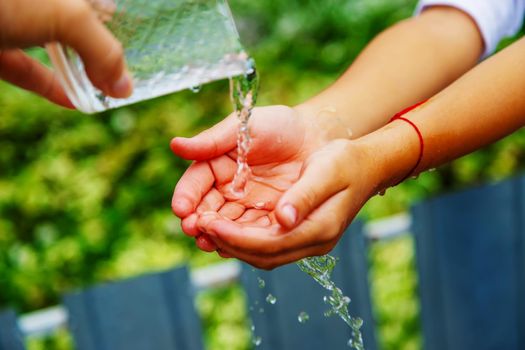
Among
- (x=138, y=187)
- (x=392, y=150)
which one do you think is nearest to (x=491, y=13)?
(x=392, y=150)

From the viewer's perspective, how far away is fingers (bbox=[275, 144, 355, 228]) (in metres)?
1.25

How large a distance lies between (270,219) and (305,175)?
203mm

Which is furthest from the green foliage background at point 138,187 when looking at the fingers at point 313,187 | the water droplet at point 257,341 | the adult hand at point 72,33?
the adult hand at point 72,33

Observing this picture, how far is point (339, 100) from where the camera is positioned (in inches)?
69.7

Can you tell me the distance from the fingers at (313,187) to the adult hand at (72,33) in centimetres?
39

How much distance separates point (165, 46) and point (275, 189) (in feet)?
1.82

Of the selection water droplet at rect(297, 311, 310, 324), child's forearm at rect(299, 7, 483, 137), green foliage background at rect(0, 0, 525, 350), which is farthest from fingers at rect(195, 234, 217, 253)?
green foliage background at rect(0, 0, 525, 350)

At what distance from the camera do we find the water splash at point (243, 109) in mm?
1266

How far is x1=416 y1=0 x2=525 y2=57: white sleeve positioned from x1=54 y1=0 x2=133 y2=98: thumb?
1143 millimetres

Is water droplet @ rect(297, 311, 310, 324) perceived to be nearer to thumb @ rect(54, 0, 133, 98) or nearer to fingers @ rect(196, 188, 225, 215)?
fingers @ rect(196, 188, 225, 215)

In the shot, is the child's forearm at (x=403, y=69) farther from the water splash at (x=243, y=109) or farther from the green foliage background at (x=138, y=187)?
the green foliage background at (x=138, y=187)

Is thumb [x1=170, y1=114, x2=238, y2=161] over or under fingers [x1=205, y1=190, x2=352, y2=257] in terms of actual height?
over

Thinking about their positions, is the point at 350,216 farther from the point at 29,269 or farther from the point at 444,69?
the point at 29,269

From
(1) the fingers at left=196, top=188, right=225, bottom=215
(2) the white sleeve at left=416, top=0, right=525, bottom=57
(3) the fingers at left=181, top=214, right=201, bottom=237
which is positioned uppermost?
(2) the white sleeve at left=416, top=0, right=525, bottom=57
